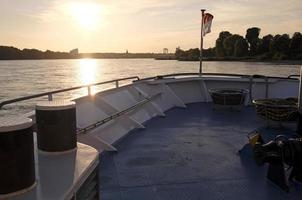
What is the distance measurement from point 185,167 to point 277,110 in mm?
2659

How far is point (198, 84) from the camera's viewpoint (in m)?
9.60

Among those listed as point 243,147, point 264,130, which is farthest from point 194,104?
point 243,147

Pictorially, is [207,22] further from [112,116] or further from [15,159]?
[15,159]

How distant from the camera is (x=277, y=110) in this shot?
5.86 metres

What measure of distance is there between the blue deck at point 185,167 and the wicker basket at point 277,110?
0.94 feet

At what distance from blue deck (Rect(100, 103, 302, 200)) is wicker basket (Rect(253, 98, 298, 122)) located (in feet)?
0.94

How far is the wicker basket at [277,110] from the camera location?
5686 millimetres

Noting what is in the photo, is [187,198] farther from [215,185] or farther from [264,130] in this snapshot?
[264,130]

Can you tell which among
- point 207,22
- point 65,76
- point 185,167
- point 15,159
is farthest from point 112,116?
point 65,76

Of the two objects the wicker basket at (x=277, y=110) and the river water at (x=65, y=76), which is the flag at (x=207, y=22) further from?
the river water at (x=65, y=76)

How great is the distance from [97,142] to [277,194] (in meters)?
2.39

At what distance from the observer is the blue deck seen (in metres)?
3.37

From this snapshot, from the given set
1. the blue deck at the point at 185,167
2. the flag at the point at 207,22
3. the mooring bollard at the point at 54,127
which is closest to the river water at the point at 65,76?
the flag at the point at 207,22

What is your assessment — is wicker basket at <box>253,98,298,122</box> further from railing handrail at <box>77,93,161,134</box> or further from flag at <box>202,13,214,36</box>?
flag at <box>202,13,214,36</box>
